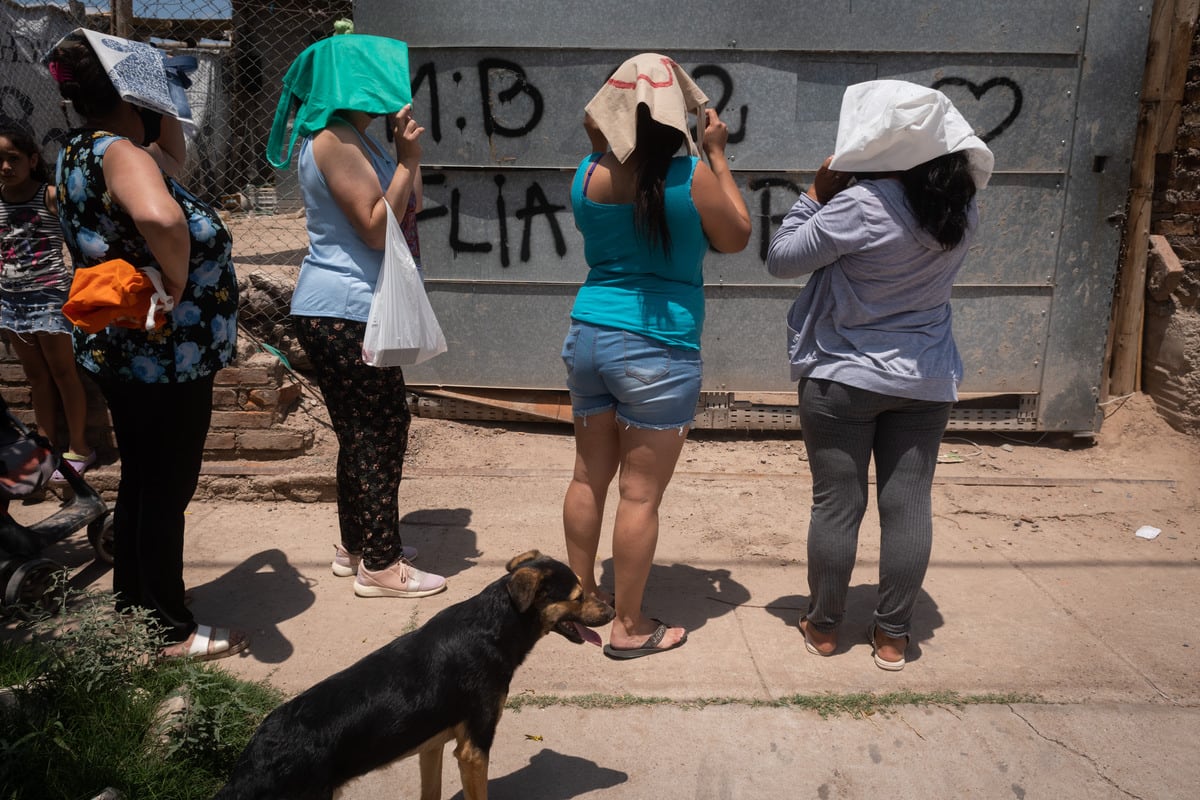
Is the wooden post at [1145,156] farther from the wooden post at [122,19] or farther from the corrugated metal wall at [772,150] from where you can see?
the wooden post at [122,19]

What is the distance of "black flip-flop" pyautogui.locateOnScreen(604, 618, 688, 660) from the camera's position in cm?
319

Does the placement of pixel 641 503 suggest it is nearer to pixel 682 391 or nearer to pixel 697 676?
pixel 682 391

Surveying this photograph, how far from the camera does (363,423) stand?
132 inches

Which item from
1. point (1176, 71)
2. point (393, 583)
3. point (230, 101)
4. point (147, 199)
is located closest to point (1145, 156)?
point (1176, 71)

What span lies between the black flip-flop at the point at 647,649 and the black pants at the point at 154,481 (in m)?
1.49

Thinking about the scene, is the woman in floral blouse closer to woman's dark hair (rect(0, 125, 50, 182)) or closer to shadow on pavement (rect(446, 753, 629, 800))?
shadow on pavement (rect(446, 753, 629, 800))

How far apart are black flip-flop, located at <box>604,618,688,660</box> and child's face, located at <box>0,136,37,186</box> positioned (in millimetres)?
3765

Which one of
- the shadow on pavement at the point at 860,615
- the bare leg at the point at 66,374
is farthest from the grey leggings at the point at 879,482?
the bare leg at the point at 66,374

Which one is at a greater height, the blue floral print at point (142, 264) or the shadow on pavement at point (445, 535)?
the blue floral print at point (142, 264)

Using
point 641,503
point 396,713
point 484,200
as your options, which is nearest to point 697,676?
point 641,503

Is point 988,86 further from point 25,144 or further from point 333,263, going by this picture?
point 25,144

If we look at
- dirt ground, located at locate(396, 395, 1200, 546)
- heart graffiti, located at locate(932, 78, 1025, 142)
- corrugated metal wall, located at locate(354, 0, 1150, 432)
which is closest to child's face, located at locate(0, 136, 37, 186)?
corrugated metal wall, located at locate(354, 0, 1150, 432)

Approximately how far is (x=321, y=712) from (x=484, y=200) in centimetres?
368

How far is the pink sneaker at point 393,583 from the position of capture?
355 centimetres
